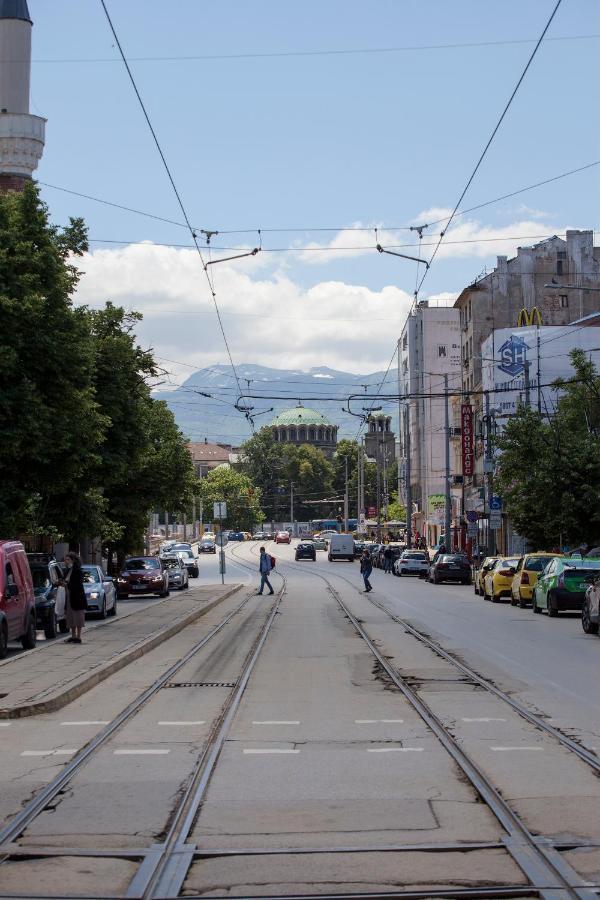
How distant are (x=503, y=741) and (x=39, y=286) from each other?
21907 mm

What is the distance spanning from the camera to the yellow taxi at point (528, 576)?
37.3 meters

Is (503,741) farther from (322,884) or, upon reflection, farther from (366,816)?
(322,884)

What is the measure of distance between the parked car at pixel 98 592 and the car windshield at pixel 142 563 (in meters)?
13.7

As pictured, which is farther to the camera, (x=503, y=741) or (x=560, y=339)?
(x=560, y=339)

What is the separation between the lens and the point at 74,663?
19.1m

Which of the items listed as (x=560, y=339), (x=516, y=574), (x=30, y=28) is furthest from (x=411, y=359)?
(x=516, y=574)

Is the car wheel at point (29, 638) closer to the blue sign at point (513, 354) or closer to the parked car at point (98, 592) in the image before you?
the parked car at point (98, 592)

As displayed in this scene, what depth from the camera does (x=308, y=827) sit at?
7836 millimetres

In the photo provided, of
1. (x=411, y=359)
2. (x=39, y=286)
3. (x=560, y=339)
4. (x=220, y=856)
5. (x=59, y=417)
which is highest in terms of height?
(x=411, y=359)

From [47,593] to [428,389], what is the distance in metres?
95.9

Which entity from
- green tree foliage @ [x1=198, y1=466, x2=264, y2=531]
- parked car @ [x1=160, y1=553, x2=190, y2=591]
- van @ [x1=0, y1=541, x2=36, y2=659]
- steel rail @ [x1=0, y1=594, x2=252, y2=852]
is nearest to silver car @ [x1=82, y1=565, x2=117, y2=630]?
van @ [x1=0, y1=541, x2=36, y2=659]

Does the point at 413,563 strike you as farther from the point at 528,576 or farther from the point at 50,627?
the point at 50,627

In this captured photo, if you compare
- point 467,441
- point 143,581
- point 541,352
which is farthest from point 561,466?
point 467,441

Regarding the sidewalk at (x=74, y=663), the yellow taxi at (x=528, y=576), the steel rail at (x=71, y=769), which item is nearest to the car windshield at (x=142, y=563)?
the sidewalk at (x=74, y=663)
